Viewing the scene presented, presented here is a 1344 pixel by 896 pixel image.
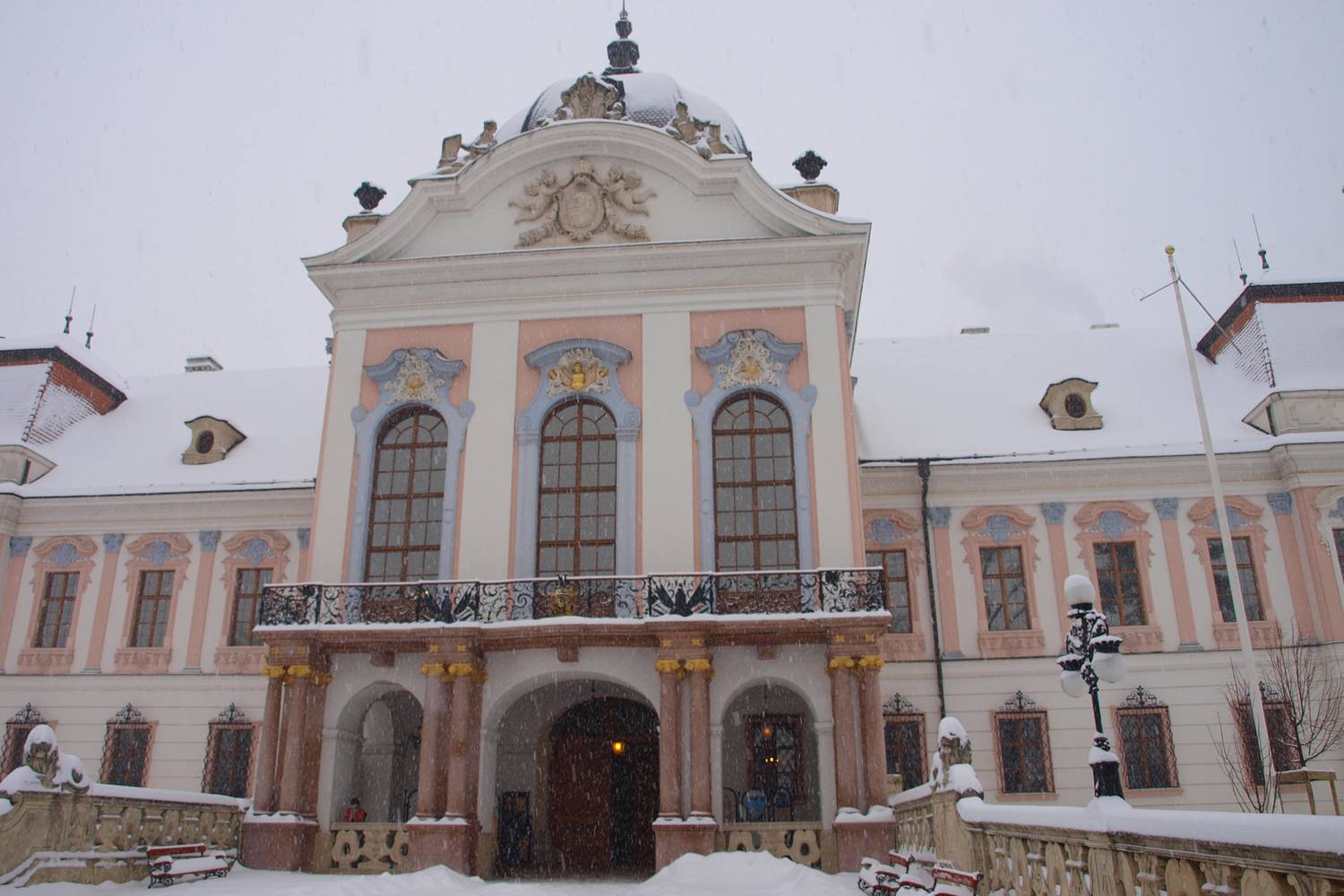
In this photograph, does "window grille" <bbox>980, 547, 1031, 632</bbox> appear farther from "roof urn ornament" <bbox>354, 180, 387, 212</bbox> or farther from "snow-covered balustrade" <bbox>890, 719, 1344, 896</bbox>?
"roof urn ornament" <bbox>354, 180, 387, 212</bbox>

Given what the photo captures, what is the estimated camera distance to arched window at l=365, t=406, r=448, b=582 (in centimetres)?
1856

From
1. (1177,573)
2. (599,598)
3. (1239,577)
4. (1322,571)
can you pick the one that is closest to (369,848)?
(599,598)

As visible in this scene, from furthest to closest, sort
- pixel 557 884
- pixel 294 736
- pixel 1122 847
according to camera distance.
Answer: pixel 294 736
pixel 557 884
pixel 1122 847

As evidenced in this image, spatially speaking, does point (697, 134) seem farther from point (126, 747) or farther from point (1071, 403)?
point (126, 747)

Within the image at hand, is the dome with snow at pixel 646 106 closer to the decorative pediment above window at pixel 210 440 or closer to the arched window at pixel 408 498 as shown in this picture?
the arched window at pixel 408 498

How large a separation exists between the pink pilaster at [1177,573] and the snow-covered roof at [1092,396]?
114cm

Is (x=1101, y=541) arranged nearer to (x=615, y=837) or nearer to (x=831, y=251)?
(x=831, y=251)

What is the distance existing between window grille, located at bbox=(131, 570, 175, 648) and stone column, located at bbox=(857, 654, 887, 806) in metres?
14.8

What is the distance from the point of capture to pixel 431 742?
1623 cm

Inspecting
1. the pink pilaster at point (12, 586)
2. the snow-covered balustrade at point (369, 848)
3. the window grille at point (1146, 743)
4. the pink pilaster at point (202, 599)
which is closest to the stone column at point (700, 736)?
the snow-covered balustrade at point (369, 848)

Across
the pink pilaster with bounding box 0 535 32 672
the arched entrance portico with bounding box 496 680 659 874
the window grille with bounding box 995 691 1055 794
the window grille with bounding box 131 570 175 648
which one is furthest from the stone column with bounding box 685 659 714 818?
the pink pilaster with bounding box 0 535 32 672

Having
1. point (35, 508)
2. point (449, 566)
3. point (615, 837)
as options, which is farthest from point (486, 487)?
point (35, 508)

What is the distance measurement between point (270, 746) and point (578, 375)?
25.3ft

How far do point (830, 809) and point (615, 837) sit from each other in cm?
477
